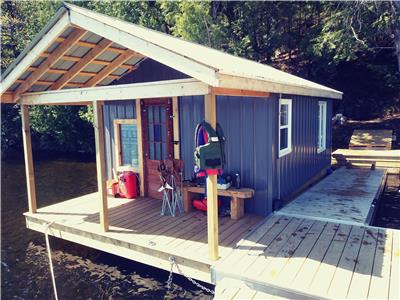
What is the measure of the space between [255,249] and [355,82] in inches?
668

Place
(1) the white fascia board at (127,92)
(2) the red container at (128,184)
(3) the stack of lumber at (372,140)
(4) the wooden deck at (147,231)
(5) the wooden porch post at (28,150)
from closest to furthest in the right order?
1. (1) the white fascia board at (127,92)
2. (4) the wooden deck at (147,231)
3. (5) the wooden porch post at (28,150)
4. (2) the red container at (128,184)
5. (3) the stack of lumber at (372,140)

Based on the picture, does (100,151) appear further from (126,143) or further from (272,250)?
(272,250)

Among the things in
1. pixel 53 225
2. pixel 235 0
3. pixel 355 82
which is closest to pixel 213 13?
pixel 235 0

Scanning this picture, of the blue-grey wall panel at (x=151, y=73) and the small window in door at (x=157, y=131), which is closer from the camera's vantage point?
the blue-grey wall panel at (x=151, y=73)

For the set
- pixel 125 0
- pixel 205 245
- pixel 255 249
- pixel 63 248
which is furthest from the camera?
pixel 125 0

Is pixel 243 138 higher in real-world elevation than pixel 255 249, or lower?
higher

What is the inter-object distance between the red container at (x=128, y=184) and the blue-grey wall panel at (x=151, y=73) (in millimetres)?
2281

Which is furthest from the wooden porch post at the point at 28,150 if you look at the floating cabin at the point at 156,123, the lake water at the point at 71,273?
the lake water at the point at 71,273

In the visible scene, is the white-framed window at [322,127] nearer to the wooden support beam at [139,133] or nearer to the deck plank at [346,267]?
the deck plank at [346,267]

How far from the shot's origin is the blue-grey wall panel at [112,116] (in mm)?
8285

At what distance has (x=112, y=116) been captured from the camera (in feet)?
28.6

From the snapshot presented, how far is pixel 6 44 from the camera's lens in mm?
23219

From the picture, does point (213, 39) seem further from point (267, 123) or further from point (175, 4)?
point (267, 123)

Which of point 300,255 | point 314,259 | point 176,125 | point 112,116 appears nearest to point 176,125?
point 176,125
